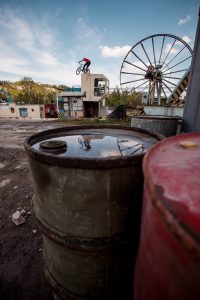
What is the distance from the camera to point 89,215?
4.44 ft

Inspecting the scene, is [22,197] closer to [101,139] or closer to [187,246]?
[101,139]

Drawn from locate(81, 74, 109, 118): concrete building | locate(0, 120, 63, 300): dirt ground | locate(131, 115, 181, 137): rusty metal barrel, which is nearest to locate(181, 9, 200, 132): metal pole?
locate(131, 115, 181, 137): rusty metal barrel

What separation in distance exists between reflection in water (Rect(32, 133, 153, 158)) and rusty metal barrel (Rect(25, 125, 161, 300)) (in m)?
0.02

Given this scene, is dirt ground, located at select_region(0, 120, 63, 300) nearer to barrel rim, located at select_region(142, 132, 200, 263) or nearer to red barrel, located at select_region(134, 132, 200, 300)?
red barrel, located at select_region(134, 132, 200, 300)

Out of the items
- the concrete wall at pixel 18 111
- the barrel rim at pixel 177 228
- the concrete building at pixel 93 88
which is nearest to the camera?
the barrel rim at pixel 177 228

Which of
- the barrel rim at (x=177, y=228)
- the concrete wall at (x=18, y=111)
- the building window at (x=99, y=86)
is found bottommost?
the concrete wall at (x=18, y=111)

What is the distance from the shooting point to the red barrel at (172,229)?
530 millimetres

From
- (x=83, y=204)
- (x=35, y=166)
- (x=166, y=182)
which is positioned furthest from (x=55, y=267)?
(x=166, y=182)

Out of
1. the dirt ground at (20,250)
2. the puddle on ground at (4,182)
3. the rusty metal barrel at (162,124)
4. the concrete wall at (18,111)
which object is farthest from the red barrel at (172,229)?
the concrete wall at (18,111)

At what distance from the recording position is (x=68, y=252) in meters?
1.56

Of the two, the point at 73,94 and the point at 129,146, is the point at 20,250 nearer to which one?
the point at 129,146

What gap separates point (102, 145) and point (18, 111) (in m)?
29.2

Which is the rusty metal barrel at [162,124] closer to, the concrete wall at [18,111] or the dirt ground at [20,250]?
the dirt ground at [20,250]

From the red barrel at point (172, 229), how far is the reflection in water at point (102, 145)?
89 centimetres
